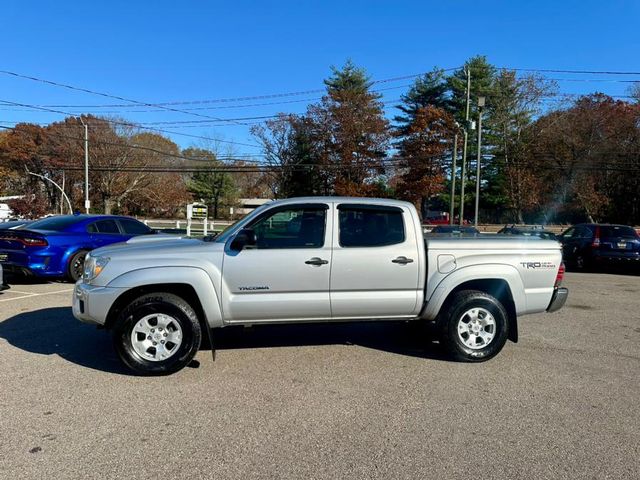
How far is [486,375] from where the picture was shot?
5.02m

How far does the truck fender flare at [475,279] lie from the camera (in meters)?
5.36

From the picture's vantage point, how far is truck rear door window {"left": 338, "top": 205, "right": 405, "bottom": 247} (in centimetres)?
531

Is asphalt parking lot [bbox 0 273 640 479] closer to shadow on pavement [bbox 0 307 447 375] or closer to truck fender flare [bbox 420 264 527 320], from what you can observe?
shadow on pavement [bbox 0 307 447 375]

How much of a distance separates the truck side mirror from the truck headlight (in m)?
1.25

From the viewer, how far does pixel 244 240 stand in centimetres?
496

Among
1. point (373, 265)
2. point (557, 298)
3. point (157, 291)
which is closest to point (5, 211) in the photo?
point (157, 291)

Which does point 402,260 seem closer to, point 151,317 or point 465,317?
point 465,317

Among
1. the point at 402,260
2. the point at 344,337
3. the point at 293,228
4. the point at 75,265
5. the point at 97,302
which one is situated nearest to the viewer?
the point at 97,302

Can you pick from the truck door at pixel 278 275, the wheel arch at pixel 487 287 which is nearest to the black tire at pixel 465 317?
the wheel arch at pixel 487 287

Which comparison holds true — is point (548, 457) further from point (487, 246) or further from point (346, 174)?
point (346, 174)

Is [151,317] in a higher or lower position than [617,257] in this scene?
lower

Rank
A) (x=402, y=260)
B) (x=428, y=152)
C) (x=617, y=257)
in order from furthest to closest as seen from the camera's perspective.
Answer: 1. (x=428, y=152)
2. (x=617, y=257)
3. (x=402, y=260)

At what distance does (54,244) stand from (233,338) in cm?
605

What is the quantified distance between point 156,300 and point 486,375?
3.33 metres
